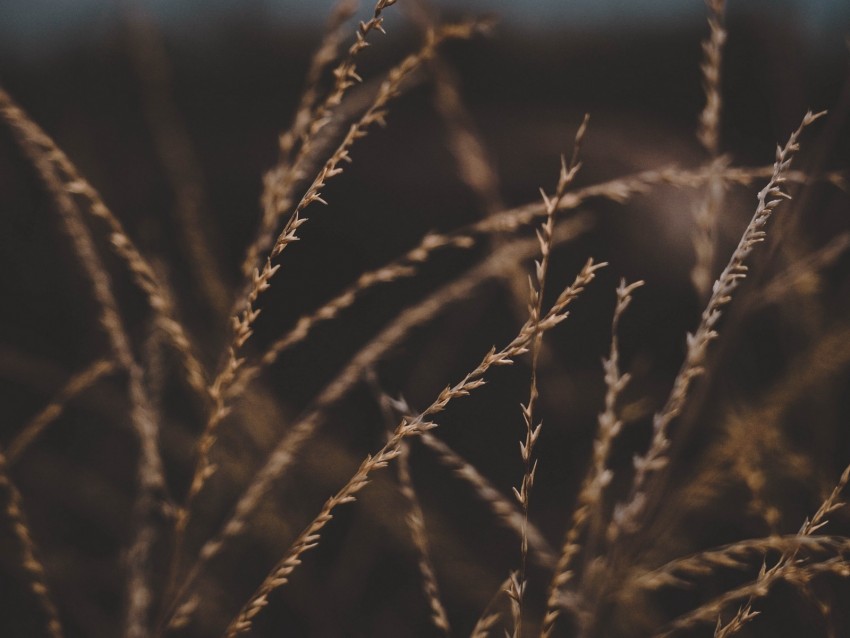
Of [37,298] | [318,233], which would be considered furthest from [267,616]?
[318,233]

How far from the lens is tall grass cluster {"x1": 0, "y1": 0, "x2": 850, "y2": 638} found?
0.45m

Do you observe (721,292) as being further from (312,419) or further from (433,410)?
(312,419)

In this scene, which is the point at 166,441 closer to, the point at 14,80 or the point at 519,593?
the point at 519,593

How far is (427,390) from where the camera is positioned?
4.24 ft

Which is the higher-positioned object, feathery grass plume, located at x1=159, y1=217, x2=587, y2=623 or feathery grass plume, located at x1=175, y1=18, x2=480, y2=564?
feathery grass plume, located at x1=175, y1=18, x2=480, y2=564

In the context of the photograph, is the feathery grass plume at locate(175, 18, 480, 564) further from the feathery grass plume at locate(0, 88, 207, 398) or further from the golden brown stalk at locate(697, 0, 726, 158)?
the golden brown stalk at locate(697, 0, 726, 158)

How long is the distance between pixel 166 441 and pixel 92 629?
429 millimetres

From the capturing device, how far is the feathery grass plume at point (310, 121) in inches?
15.8

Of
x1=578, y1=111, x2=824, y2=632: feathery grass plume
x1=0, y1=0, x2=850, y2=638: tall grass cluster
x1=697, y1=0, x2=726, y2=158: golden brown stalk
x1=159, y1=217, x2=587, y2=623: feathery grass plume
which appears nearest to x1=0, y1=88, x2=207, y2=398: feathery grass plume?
x1=0, y1=0, x2=850, y2=638: tall grass cluster

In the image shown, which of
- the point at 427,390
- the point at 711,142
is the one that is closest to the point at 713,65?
the point at 711,142

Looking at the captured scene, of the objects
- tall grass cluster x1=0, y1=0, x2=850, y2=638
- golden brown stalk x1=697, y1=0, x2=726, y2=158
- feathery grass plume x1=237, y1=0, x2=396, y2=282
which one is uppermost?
feathery grass plume x1=237, y1=0, x2=396, y2=282

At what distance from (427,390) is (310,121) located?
0.86m

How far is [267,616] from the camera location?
1.12 m

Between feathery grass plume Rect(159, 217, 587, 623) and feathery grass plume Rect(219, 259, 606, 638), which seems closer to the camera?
feathery grass plume Rect(219, 259, 606, 638)
